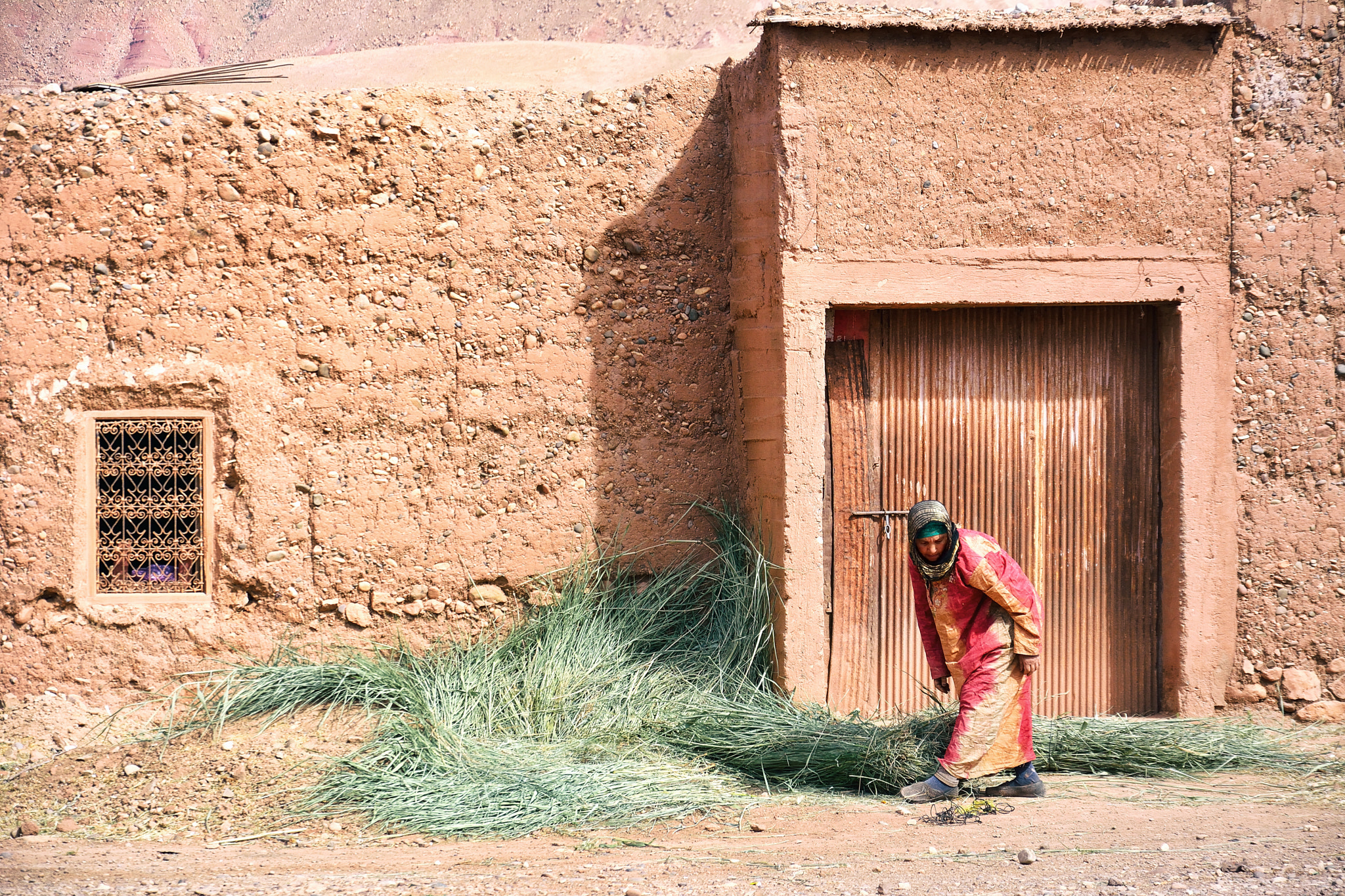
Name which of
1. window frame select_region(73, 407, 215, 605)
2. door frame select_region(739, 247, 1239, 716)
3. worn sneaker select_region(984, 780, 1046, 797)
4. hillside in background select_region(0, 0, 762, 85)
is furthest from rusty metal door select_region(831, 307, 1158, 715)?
hillside in background select_region(0, 0, 762, 85)

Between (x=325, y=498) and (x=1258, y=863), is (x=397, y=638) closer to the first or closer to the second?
(x=325, y=498)

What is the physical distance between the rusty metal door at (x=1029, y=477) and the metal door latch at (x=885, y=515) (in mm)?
34

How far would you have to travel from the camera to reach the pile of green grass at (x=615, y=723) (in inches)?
157

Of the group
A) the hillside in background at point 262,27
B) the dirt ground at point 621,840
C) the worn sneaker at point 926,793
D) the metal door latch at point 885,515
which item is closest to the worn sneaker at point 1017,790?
the dirt ground at point 621,840

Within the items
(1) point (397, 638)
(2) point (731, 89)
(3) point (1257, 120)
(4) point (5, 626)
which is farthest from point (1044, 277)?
(4) point (5, 626)

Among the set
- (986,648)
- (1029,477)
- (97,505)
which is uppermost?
(1029,477)

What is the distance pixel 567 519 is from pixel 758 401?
1137 millimetres

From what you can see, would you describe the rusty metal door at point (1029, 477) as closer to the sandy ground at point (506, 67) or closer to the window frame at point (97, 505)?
the sandy ground at point (506, 67)

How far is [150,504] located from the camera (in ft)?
16.4

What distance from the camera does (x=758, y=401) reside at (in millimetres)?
5008

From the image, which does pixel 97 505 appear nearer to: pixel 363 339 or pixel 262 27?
pixel 363 339

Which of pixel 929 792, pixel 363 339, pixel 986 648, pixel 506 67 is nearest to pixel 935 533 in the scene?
pixel 986 648

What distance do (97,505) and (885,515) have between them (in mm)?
3887

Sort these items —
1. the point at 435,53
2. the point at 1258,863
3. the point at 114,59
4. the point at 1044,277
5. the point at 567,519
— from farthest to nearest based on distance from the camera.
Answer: the point at 114,59 → the point at 435,53 → the point at 567,519 → the point at 1044,277 → the point at 1258,863
